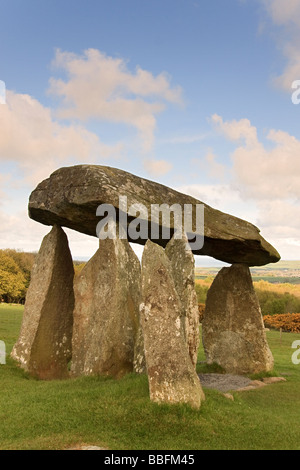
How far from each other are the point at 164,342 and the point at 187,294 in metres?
2.43

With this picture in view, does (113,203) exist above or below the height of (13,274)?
above

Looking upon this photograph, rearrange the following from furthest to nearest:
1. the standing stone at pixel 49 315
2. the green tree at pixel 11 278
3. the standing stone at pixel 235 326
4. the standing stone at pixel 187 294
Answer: the green tree at pixel 11 278, the standing stone at pixel 235 326, the standing stone at pixel 49 315, the standing stone at pixel 187 294

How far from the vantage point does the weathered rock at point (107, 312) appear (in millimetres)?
13320

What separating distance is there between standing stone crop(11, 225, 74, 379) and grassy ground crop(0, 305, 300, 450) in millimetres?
2931

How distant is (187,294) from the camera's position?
1197 cm

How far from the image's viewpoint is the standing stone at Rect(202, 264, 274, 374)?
1772 centimetres

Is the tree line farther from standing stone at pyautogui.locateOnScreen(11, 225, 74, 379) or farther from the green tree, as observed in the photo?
standing stone at pyautogui.locateOnScreen(11, 225, 74, 379)

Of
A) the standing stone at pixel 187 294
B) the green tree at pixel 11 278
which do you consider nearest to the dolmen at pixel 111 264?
the standing stone at pixel 187 294

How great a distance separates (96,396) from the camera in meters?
10.5

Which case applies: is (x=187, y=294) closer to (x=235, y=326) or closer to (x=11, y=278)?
(x=235, y=326)

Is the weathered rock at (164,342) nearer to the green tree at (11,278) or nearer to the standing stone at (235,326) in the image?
the standing stone at (235,326)

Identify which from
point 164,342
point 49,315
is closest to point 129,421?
point 164,342

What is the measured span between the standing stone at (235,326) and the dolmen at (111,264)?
0.07m

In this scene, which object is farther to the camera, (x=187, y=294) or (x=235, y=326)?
(x=235, y=326)
